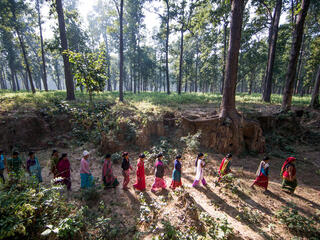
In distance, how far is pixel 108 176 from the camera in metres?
5.82

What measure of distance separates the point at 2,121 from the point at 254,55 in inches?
1028

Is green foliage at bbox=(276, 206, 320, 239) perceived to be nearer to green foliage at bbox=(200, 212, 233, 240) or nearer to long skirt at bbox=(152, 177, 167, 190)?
green foliage at bbox=(200, 212, 233, 240)

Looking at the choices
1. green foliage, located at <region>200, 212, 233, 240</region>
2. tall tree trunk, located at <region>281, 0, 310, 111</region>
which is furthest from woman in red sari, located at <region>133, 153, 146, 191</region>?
tall tree trunk, located at <region>281, 0, 310, 111</region>

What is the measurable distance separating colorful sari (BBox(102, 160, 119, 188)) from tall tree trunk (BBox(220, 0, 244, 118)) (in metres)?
7.01

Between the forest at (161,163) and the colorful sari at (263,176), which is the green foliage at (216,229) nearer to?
the forest at (161,163)

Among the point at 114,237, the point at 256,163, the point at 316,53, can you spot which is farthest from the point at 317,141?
the point at 114,237

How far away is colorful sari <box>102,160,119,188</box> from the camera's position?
5.73 metres

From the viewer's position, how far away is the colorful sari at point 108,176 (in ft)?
18.8

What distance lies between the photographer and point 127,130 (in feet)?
32.8

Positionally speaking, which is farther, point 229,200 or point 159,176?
point 159,176

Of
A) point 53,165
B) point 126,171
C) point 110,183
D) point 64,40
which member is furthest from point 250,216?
point 64,40

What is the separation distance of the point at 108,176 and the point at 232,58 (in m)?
8.94

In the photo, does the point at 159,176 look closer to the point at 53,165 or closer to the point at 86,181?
the point at 86,181

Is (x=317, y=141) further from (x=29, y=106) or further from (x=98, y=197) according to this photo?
(x=29, y=106)
